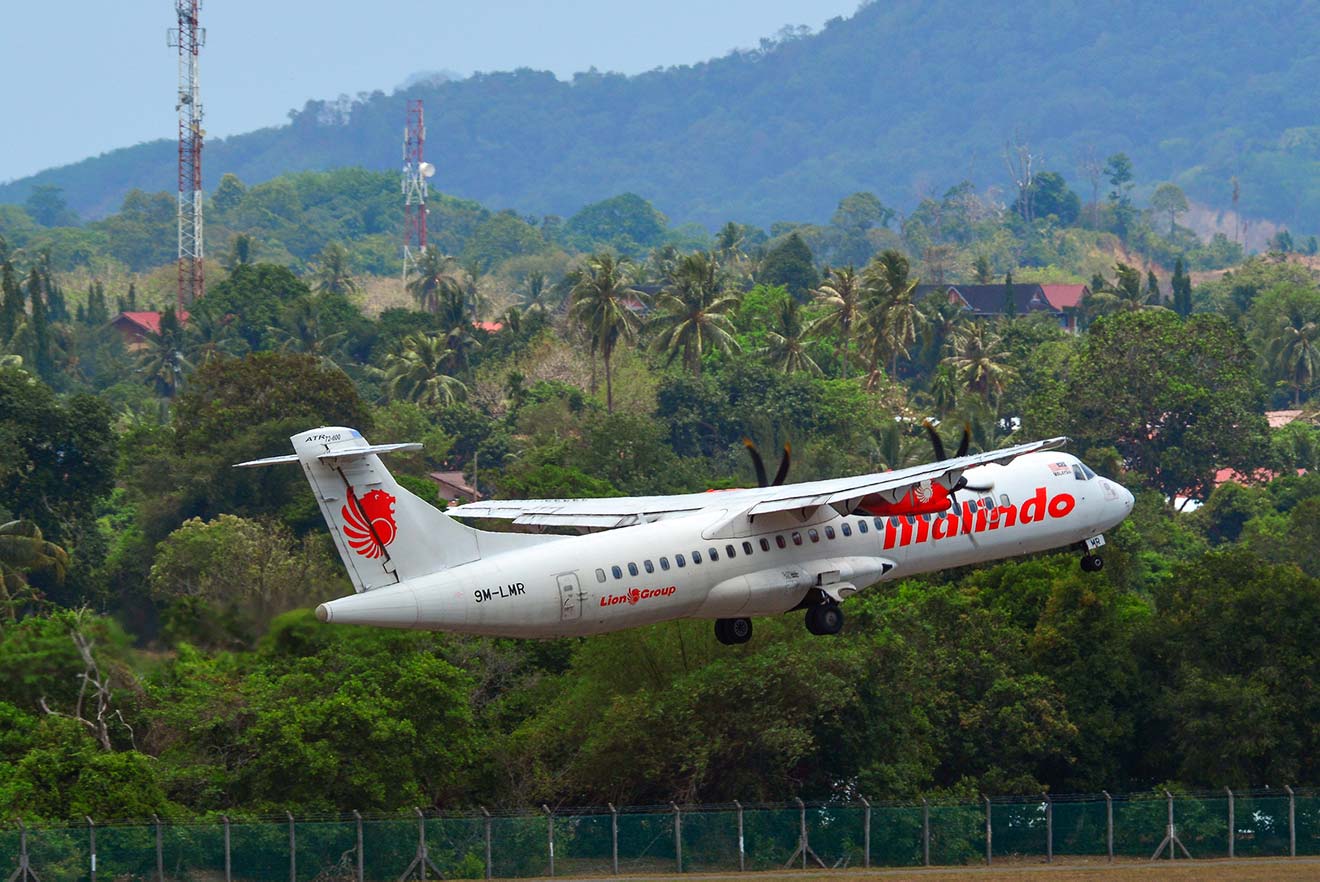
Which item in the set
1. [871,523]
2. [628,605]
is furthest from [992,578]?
[628,605]

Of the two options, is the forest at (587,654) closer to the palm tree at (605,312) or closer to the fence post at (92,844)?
the fence post at (92,844)

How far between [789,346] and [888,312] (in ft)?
28.3

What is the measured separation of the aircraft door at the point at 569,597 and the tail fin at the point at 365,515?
2.52 m

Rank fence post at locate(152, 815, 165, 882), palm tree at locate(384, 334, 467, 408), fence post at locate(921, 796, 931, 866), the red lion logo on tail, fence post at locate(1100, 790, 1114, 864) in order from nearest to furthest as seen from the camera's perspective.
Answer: the red lion logo on tail, fence post at locate(152, 815, 165, 882), fence post at locate(921, 796, 931, 866), fence post at locate(1100, 790, 1114, 864), palm tree at locate(384, 334, 467, 408)

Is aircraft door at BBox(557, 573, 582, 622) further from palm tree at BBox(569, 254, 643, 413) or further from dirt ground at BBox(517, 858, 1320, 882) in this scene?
palm tree at BBox(569, 254, 643, 413)

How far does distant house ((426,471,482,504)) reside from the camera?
130 metres

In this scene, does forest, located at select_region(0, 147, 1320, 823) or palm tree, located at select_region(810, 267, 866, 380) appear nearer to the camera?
forest, located at select_region(0, 147, 1320, 823)

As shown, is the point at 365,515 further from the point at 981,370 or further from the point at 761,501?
the point at 981,370

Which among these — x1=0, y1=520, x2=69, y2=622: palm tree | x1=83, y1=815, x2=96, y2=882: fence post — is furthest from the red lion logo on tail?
x1=0, y1=520, x2=69, y2=622: palm tree

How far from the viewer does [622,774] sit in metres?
70.7

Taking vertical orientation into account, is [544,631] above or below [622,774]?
above

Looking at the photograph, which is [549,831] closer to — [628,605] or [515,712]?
[628,605]

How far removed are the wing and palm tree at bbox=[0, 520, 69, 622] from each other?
4456cm

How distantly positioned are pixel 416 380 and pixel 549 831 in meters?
114
